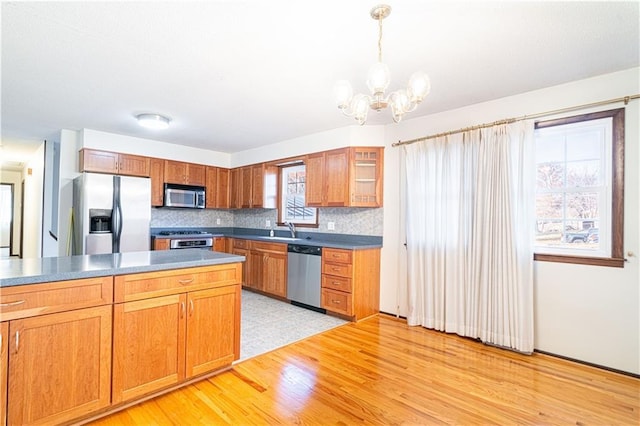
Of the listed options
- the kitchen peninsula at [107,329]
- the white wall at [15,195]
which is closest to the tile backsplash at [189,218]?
the kitchen peninsula at [107,329]

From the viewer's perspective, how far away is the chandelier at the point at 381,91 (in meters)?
1.72

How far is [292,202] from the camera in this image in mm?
5301

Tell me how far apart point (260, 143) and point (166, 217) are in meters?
2.16

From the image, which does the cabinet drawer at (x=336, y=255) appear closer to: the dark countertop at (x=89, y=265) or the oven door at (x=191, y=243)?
the dark countertop at (x=89, y=265)

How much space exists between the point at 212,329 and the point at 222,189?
402cm

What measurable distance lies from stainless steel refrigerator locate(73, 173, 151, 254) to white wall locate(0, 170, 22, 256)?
6.70 meters

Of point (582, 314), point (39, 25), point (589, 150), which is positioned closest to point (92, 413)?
point (39, 25)

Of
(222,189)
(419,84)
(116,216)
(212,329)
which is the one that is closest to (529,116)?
(419,84)

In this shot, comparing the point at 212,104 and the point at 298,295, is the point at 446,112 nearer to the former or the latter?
the point at 212,104

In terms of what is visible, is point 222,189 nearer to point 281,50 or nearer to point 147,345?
point 281,50

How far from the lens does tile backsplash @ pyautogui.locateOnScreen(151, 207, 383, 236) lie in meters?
4.20

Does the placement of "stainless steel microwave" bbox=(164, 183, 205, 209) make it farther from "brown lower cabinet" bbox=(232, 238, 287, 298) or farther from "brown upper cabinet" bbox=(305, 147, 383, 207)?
"brown upper cabinet" bbox=(305, 147, 383, 207)

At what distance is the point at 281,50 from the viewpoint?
2.22 metres

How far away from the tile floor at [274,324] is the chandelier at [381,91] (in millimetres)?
2280
